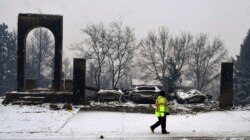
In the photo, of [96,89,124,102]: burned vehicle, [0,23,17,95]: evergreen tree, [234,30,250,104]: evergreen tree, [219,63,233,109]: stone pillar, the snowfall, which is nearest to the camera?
the snowfall

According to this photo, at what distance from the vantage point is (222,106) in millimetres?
27016

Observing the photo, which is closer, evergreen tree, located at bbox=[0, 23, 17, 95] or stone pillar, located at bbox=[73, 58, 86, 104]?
stone pillar, located at bbox=[73, 58, 86, 104]

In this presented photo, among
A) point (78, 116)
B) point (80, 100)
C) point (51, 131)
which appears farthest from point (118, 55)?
point (51, 131)

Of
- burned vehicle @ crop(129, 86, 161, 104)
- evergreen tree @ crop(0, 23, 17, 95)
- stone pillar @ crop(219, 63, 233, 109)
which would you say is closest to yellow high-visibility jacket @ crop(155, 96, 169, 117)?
stone pillar @ crop(219, 63, 233, 109)

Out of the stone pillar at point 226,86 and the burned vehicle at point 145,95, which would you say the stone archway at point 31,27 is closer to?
Answer: the burned vehicle at point 145,95

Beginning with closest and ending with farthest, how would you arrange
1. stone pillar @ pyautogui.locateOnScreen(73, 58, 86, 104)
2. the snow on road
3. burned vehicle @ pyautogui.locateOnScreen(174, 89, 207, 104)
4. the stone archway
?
the snow on road → stone pillar @ pyautogui.locateOnScreen(73, 58, 86, 104) → burned vehicle @ pyautogui.locateOnScreen(174, 89, 207, 104) → the stone archway

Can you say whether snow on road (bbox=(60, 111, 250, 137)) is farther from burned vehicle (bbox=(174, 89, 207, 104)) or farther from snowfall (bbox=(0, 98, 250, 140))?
burned vehicle (bbox=(174, 89, 207, 104))

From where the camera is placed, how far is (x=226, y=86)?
27047 millimetres

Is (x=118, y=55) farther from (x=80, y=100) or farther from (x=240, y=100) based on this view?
(x=80, y=100)

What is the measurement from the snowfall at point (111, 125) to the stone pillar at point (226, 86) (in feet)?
8.09

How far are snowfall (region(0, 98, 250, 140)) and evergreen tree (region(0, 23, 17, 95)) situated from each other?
48.5m

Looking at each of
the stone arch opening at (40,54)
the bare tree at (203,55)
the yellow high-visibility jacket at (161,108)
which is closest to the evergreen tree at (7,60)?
the stone arch opening at (40,54)

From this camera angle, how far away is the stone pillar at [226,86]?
88.4ft

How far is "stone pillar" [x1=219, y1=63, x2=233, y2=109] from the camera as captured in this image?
2694 centimetres
